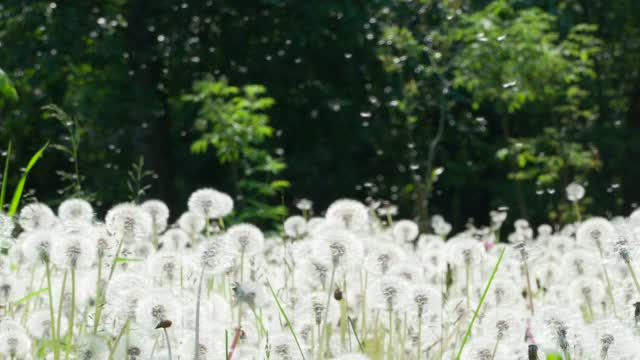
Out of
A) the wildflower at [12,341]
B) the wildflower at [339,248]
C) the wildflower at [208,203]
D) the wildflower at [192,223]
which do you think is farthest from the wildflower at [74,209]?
the wildflower at [339,248]

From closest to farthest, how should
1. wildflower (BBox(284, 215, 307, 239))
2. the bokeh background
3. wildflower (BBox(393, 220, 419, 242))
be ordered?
wildflower (BBox(284, 215, 307, 239))
wildflower (BBox(393, 220, 419, 242))
the bokeh background

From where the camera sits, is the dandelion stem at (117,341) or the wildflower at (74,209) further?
the wildflower at (74,209)

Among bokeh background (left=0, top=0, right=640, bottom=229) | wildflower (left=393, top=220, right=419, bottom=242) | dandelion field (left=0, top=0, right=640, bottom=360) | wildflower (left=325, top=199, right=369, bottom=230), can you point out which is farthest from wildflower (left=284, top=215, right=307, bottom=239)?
bokeh background (left=0, top=0, right=640, bottom=229)

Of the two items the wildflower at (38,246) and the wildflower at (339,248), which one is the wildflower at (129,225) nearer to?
the wildflower at (38,246)

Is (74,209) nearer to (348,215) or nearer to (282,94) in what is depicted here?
(348,215)

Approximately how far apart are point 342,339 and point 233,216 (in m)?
6.34

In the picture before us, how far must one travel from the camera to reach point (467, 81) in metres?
10.4

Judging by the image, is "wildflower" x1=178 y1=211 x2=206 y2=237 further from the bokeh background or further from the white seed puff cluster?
the bokeh background

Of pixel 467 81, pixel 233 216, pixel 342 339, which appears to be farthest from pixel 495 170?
pixel 342 339

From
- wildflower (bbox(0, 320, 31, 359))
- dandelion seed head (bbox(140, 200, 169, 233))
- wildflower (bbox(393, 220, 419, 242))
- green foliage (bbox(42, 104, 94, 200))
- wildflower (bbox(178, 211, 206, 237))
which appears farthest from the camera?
wildflower (bbox(393, 220, 419, 242))

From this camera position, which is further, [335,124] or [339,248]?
[335,124]

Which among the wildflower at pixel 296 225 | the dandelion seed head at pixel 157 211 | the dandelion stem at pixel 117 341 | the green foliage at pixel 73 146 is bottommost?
the dandelion stem at pixel 117 341

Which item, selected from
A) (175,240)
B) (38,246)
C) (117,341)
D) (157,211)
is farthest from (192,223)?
(117,341)

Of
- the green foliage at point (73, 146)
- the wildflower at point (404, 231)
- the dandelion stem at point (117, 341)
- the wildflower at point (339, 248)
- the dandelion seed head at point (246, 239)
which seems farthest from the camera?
the wildflower at point (404, 231)
